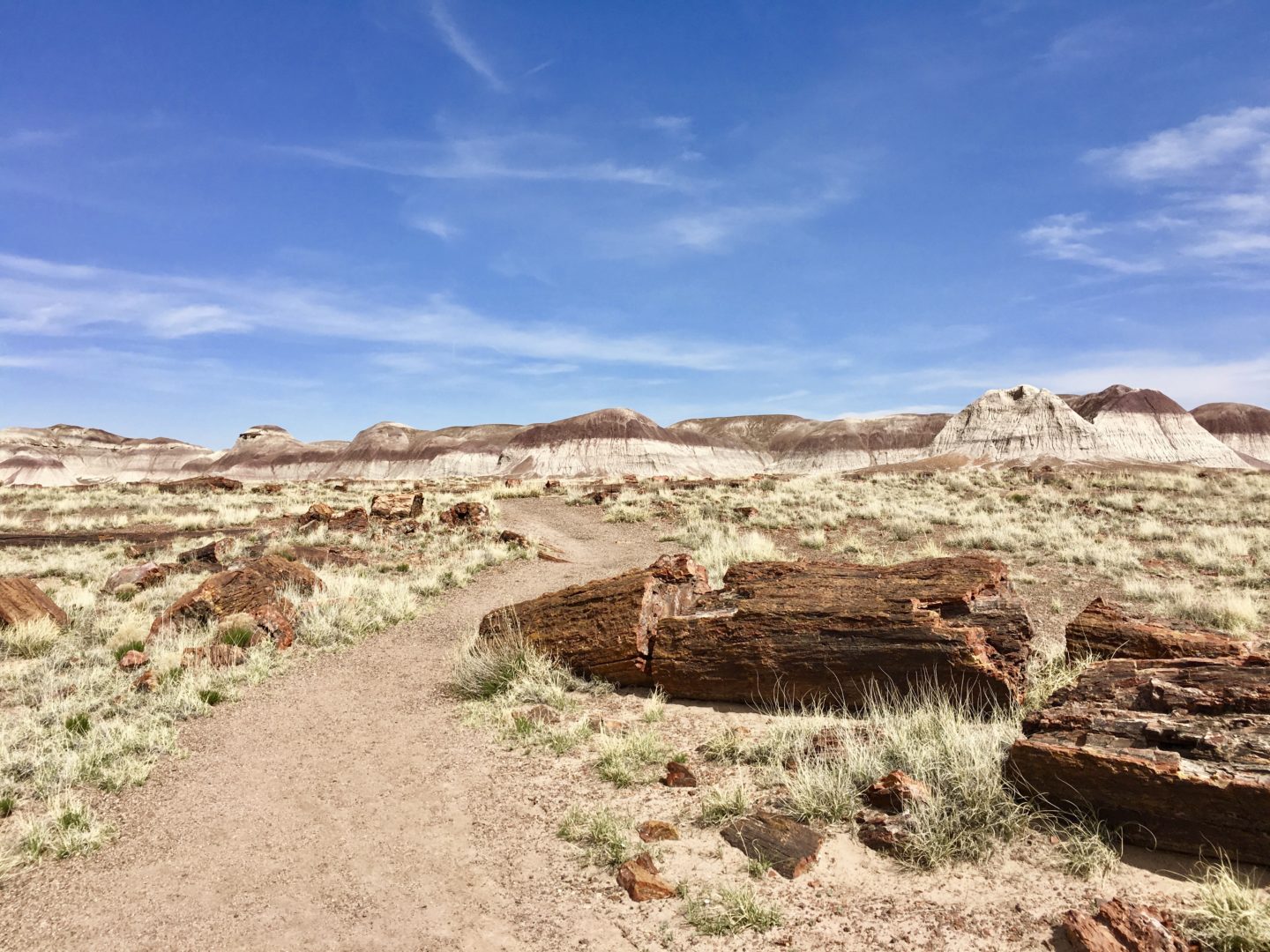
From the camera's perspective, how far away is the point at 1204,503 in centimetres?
2148

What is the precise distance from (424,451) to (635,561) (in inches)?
3452

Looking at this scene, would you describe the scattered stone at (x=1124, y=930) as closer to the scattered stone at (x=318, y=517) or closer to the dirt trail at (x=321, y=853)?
the dirt trail at (x=321, y=853)

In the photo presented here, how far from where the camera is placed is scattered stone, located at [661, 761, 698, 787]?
5191 mm

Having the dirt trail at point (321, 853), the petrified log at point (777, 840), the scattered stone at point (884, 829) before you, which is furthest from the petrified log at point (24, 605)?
the scattered stone at point (884, 829)

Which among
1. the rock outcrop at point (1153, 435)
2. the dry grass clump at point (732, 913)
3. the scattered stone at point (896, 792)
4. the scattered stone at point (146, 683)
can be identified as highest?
the rock outcrop at point (1153, 435)

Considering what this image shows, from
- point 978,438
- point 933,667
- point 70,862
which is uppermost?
point 978,438

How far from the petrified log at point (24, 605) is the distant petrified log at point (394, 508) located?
961 centimetres

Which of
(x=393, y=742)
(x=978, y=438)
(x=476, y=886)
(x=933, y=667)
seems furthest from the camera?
(x=978, y=438)

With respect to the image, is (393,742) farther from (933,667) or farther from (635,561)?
(635,561)

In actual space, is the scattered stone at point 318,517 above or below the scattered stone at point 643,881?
above

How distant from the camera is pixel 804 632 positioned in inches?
259

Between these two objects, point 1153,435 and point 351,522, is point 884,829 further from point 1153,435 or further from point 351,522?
point 1153,435

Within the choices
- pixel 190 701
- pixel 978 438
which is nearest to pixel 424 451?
pixel 978 438

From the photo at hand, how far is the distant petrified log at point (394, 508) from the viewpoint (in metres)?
20.5
